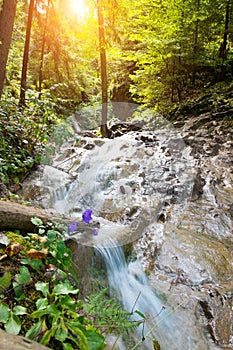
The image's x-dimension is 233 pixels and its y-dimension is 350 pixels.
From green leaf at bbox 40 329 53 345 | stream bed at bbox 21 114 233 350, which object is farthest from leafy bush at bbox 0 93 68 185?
green leaf at bbox 40 329 53 345

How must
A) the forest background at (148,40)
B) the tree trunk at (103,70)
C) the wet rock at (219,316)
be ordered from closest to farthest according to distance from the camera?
the wet rock at (219,316)
the forest background at (148,40)
the tree trunk at (103,70)

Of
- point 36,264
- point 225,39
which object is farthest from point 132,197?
point 225,39

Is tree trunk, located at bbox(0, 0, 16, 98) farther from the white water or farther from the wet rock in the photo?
the wet rock

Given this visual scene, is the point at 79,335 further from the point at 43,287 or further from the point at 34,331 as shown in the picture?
the point at 43,287

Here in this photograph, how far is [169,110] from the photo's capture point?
10453 millimetres

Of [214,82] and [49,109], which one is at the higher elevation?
[214,82]

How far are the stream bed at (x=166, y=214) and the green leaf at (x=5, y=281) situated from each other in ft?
4.23

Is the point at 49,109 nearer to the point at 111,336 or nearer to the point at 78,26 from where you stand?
the point at 111,336

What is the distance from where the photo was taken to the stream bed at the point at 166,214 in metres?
2.83

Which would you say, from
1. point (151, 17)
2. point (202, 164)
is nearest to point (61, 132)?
point (202, 164)

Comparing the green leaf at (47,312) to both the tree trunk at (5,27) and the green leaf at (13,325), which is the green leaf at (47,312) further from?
the tree trunk at (5,27)

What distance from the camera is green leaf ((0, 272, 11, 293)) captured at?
1481 mm

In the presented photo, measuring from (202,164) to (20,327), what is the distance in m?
6.02

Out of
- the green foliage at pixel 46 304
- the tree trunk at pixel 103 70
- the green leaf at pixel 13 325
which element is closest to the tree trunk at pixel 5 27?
the green foliage at pixel 46 304
